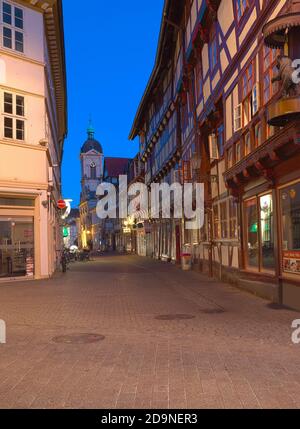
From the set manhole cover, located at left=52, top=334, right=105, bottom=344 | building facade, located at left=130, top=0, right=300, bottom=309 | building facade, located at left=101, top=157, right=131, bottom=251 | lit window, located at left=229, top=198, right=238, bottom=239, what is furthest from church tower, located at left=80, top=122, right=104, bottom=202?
manhole cover, located at left=52, top=334, right=105, bottom=344

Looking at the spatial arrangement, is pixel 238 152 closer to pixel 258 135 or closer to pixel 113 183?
pixel 258 135

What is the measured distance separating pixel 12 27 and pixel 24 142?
176 inches

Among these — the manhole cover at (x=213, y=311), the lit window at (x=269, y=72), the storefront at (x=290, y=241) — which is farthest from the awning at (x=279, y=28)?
the manhole cover at (x=213, y=311)

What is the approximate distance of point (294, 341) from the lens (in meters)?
8.12

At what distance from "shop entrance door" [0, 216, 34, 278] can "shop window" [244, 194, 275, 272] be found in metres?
9.17

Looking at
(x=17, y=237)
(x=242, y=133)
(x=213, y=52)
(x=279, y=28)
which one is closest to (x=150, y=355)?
(x=279, y=28)

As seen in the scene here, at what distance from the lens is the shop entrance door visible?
756 inches

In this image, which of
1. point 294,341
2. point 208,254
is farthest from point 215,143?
point 294,341

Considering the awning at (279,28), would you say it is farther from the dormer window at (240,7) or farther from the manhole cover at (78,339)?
the manhole cover at (78,339)

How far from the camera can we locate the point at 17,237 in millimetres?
19750

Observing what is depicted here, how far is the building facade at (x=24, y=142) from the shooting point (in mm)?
19234

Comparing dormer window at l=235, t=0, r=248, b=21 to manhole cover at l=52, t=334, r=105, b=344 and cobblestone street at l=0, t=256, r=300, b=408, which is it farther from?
manhole cover at l=52, t=334, r=105, b=344
